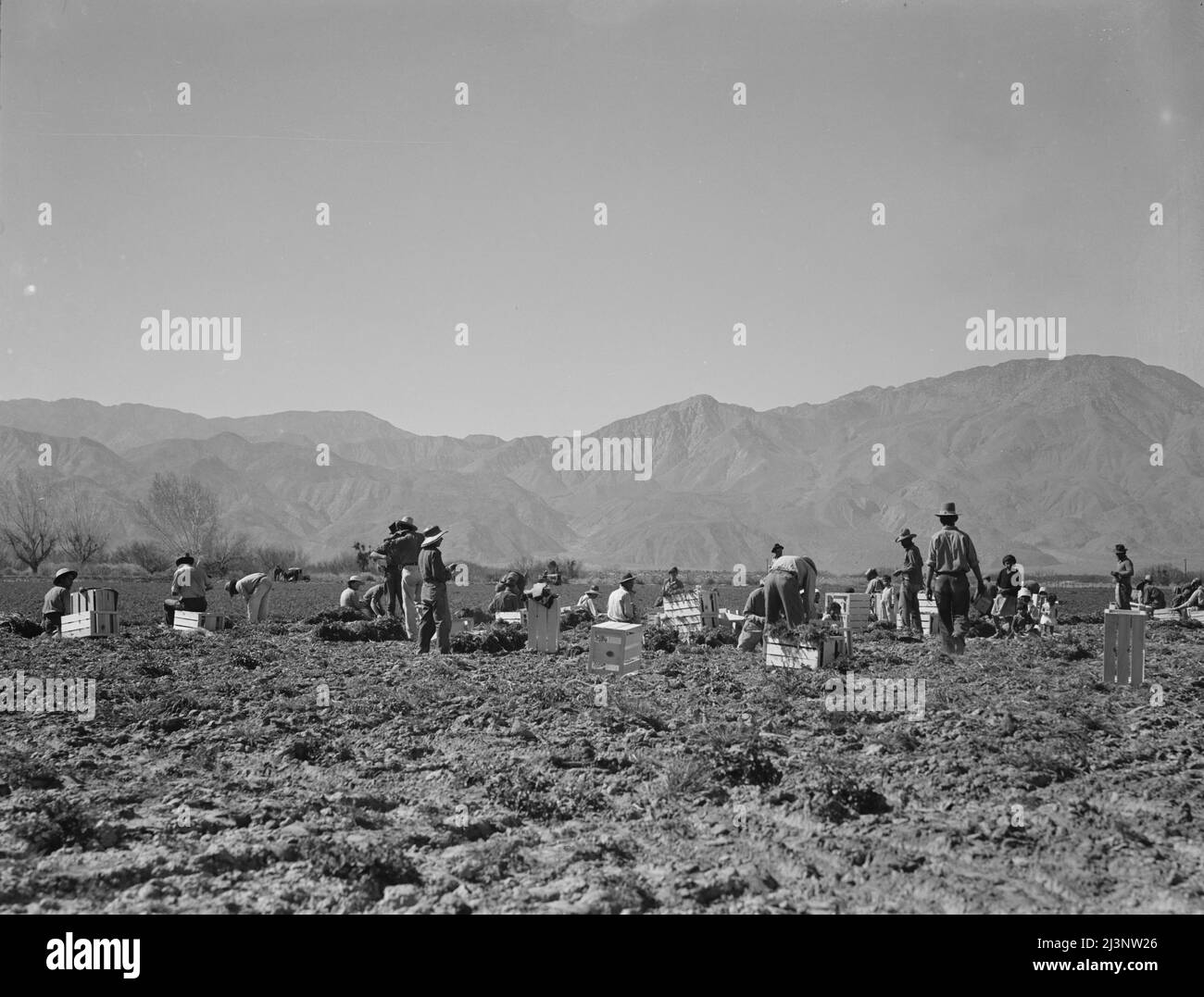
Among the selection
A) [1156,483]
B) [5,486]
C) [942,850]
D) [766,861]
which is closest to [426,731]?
[766,861]

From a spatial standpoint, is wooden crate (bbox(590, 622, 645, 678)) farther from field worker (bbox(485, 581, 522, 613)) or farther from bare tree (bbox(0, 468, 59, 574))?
bare tree (bbox(0, 468, 59, 574))

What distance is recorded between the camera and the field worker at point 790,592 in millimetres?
14430

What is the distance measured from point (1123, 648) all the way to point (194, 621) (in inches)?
597

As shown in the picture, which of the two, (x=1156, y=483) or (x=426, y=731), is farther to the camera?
(x=1156, y=483)

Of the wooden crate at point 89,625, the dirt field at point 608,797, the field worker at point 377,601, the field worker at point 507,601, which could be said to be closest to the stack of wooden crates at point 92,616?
the wooden crate at point 89,625

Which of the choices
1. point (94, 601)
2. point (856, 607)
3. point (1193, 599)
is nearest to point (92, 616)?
point (94, 601)

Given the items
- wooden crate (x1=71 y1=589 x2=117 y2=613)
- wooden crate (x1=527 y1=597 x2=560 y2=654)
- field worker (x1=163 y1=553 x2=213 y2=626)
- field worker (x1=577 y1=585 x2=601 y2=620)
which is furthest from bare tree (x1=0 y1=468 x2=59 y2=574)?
wooden crate (x1=527 y1=597 x2=560 y2=654)

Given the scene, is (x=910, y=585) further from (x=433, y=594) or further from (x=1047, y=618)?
(x=433, y=594)

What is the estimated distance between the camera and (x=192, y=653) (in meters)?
15.4

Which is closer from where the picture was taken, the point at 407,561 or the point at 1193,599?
the point at 407,561

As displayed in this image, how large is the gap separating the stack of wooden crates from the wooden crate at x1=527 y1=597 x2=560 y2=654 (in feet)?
24.7

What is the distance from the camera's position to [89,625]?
1744cm

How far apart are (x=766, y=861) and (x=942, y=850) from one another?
1112mm
